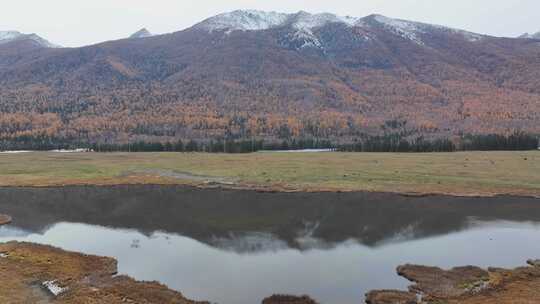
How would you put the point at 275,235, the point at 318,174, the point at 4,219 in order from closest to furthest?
the point at 275,235
the point at 4,219
the point at 318,174

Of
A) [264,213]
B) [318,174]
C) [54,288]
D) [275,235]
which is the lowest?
[54,288]

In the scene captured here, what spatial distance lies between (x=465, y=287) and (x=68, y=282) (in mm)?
34558

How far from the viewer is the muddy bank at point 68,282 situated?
37812 mm

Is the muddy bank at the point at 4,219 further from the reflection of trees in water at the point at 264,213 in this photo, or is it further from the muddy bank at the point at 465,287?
the muddy bank at the point at 465,287

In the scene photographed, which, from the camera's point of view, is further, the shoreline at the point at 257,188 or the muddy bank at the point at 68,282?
the shoreline at the point at 257,188

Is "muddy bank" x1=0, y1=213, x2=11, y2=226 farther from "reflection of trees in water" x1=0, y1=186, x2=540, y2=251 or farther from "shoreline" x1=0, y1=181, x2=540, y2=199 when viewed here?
→ "shoreline" x1=0, y1=181, x2=540, y2=199

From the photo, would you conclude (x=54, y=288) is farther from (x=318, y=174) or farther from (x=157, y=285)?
(x=318, y=174)

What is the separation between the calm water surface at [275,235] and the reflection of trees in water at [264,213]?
0.56 ft

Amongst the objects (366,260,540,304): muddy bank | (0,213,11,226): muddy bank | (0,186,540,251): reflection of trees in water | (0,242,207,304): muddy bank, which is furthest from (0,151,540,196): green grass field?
(0,242,207,304): muddy bank

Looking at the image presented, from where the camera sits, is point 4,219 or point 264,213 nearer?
point 4,219

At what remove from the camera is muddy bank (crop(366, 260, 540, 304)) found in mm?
37500

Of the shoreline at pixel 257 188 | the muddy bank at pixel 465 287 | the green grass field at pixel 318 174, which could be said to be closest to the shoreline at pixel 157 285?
the muddy bank at pixel 465 287

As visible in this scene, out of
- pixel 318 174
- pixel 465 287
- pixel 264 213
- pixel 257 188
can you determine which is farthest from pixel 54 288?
pixel 318 174

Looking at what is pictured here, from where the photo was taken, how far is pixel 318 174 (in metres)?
114
